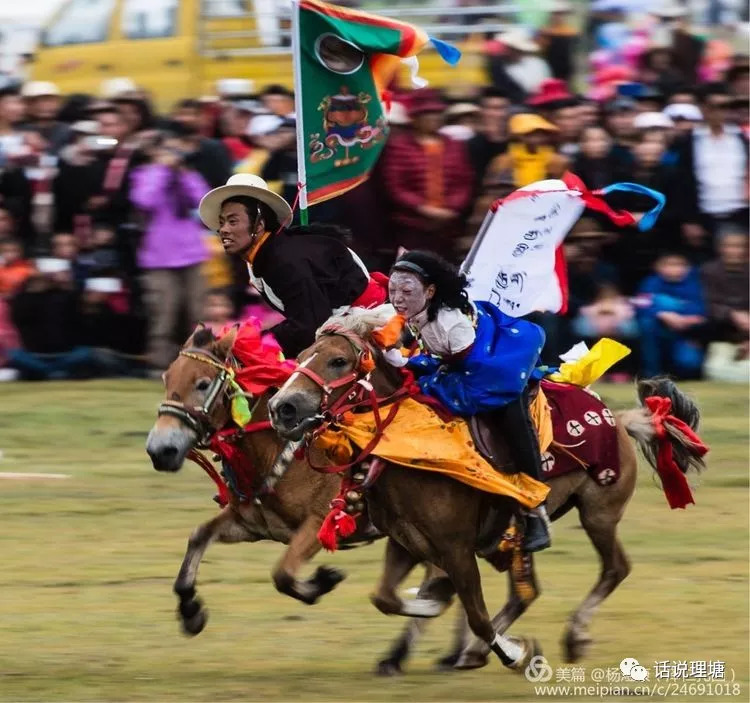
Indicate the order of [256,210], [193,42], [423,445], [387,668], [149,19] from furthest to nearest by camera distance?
[149,19] → [193,42] → [256,210] → [387,668] → [423,445]

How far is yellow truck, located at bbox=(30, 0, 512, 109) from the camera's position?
16.3 m

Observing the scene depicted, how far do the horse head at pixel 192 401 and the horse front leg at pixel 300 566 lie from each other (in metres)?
0.60

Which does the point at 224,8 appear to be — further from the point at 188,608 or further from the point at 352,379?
the point at 352,379

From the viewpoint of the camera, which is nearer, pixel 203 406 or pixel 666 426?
pixel 203 406

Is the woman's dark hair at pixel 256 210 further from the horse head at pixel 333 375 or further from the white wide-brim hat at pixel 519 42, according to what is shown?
the white wide-brim hat at pixel 519 42

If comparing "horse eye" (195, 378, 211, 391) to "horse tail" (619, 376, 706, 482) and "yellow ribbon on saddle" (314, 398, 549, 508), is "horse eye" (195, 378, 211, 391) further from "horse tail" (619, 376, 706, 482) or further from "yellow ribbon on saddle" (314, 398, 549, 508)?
"horse tail" (619, 376, 706, 482)

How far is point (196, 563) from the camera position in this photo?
8305 mm

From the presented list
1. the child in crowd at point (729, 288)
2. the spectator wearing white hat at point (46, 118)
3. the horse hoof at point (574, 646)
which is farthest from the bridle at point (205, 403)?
the spectator wearing white hat at point (46, 118)

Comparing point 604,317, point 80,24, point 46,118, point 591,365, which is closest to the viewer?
point 591,365

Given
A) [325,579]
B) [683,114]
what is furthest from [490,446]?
[683,114]

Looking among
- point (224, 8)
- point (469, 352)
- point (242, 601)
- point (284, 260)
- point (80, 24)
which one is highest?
point (469, 352)

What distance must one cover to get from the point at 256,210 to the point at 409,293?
129 cm

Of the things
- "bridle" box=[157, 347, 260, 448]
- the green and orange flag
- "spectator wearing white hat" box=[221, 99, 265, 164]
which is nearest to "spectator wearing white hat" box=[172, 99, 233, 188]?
"spectator wearing white hat" box=[221, 99, 265, 164]

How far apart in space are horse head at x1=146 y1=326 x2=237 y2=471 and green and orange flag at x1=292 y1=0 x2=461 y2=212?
4.90ft
